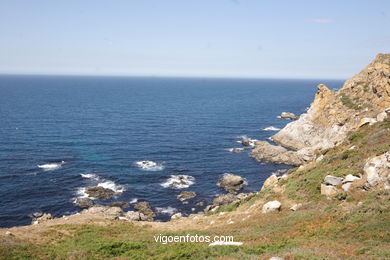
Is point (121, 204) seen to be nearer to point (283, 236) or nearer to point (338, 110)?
point (283, 236)

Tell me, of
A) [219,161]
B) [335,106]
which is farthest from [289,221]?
[335,106]

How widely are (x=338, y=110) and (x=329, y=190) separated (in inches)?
2638

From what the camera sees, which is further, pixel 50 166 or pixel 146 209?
pixel 50 166

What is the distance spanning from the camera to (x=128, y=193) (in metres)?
58.9

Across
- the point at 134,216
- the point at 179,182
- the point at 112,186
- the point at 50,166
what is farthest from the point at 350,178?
the point at 50,166

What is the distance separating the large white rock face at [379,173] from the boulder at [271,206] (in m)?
8.63

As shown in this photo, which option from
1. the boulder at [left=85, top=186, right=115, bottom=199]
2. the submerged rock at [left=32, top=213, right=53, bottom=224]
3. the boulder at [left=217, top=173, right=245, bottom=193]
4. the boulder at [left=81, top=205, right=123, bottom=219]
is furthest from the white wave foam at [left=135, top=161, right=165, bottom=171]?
the submerged rock at [left=32, top=213, right=53, bottom=224]

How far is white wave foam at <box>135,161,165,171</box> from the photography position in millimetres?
71669

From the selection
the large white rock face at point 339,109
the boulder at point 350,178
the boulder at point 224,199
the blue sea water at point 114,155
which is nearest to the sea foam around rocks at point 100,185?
the blue sea water at point 114,155

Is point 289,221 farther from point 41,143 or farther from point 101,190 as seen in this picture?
point 41,143

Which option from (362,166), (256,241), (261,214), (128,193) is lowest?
(128,193)

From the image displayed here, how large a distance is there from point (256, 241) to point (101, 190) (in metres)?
42.0

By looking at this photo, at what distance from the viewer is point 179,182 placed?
6412 centimetres

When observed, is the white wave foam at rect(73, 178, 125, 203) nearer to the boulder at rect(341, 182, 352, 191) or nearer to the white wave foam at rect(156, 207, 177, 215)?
the white wave foam at rect(156, 207, 177, 215)
